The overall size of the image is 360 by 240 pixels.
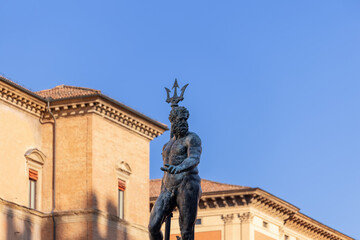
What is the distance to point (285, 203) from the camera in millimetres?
67875

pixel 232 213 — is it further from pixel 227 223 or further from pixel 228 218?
pixel 227 223

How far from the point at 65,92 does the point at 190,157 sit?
37944 millimetres

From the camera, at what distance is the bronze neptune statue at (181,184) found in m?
15.5

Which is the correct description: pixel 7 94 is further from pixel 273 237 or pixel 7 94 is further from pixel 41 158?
pixel 273 237

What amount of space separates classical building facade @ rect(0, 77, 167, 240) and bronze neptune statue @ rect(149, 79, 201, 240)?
32038 mm

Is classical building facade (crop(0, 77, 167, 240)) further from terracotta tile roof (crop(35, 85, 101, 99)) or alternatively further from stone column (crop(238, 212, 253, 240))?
stone column (crop(238, 212, 253, 240))

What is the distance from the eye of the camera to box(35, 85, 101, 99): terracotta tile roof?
51438 millimetres

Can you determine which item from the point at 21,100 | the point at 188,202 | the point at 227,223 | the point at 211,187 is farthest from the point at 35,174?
the point at 188,202

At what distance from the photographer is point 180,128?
15.8 metres

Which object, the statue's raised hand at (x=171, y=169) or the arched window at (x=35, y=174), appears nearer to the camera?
the statue's raised hand at (x=171, y=169)

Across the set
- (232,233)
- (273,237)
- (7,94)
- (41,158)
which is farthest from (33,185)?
(273,237)

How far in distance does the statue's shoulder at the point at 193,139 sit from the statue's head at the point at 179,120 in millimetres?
110

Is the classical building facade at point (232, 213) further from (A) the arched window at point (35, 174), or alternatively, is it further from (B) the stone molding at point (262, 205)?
(A) the arched window at point (35, 174)

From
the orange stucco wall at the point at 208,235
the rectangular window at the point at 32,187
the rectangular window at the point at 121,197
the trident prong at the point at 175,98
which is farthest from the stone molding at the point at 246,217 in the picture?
the trident prong at the point at 175,98
